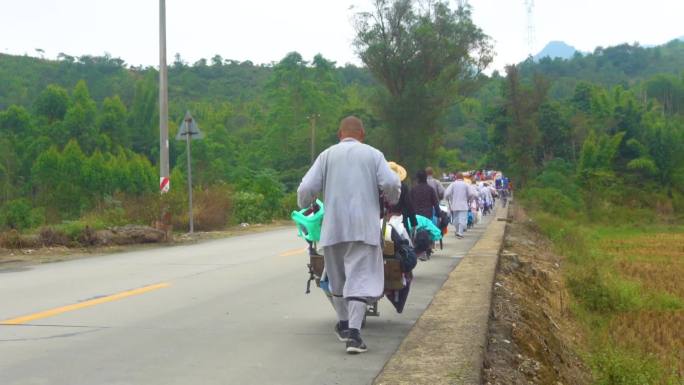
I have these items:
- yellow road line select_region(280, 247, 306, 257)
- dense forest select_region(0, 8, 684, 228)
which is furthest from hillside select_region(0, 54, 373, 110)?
yellow road line select_region(280, 247, 306, 257)

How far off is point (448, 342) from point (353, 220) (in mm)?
1257

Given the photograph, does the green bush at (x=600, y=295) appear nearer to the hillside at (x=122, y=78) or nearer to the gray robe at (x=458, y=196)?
the gray robe at (x=458, y=196)

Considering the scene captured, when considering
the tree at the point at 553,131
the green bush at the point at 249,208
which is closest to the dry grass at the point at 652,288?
the green bush at the point at 249,208

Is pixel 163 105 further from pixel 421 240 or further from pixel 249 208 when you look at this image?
pixel 421 240

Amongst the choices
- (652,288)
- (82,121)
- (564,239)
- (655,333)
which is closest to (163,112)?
(564,239)

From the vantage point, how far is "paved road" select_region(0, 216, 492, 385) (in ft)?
20.5

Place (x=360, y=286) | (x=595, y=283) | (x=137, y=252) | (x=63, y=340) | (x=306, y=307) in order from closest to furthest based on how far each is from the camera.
Answer: (x=360, y=286) < (x=63, y=340) < (x=306, y=307) < (x=595, y=283) < (x=137, y=252)

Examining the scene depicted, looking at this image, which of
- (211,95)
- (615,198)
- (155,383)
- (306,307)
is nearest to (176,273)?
(306,307)

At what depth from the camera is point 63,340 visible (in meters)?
7.48

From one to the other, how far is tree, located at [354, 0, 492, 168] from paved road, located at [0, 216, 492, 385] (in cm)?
4760

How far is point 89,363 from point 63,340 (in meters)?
1.13

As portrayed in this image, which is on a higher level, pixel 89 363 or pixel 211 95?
pixel 211 95

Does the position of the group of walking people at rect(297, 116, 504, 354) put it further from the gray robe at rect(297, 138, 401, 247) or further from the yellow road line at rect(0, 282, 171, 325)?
the yellow road line at rect(0, 282, 171, 325)

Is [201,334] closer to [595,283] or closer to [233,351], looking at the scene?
[233,351]
